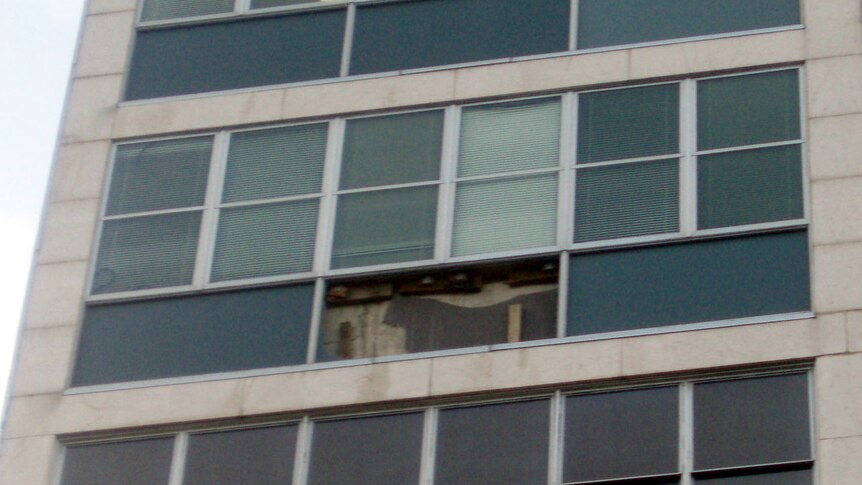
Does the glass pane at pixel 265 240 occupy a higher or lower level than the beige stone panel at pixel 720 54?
lower

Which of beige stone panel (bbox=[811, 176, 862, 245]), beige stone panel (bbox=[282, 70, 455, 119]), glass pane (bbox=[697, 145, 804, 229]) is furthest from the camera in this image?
beige stone panel (bbox=[282, 70, 455, 119])

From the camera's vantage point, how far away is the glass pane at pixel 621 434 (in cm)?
1972

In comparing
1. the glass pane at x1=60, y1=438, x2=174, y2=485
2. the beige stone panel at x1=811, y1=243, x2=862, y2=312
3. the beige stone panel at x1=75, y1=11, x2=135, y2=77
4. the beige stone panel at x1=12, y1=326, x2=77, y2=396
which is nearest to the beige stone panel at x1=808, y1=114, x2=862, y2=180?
the beige stone panel at x1=811, y1=243, x2=862, y2=312

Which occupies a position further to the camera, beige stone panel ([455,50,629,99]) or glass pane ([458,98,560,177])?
beige stone panel ([455,50,629,99])

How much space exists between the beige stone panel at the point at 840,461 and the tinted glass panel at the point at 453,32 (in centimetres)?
583

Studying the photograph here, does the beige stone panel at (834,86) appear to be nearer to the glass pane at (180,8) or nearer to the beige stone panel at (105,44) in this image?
the glass pane at (180,8)

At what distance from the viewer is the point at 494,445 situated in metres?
20.2

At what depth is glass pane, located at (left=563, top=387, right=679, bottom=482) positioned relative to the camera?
1972 centimetres

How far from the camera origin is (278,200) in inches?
891

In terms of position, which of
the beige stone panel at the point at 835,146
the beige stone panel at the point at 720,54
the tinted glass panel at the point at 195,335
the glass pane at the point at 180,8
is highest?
the glass pane at the point at 180,8

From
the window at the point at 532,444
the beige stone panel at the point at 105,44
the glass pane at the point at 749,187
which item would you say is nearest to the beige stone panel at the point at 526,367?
the window at the point at 532,444

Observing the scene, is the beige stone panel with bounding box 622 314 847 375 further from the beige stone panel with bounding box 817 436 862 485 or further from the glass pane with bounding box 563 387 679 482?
the beige stone panel with bounding box 817 436 862 485

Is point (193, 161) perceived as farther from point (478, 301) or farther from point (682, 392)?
point (682, 392)

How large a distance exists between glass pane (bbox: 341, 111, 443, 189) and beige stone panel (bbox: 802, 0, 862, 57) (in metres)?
3.96
